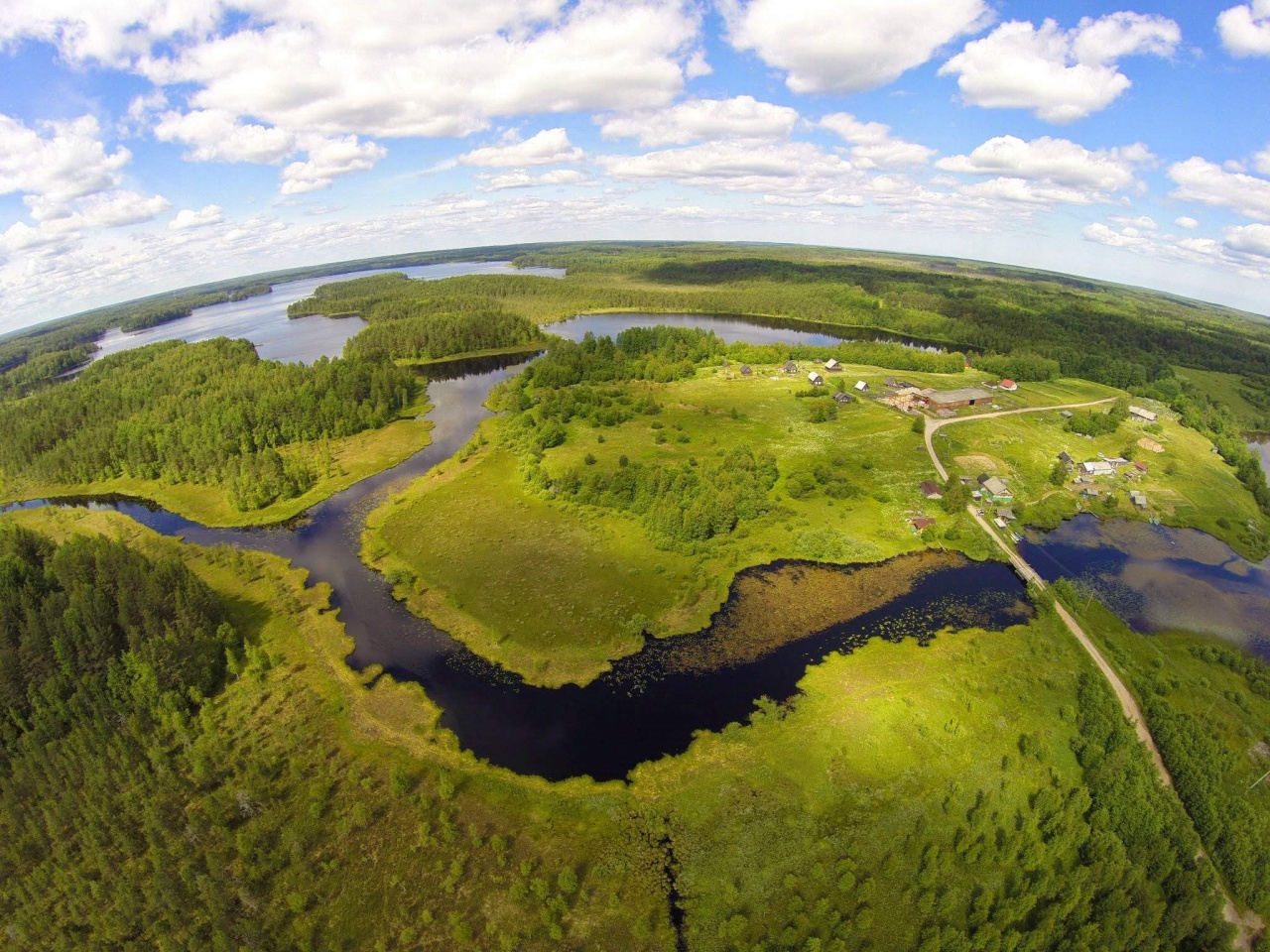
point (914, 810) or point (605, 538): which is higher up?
point (605, 538)

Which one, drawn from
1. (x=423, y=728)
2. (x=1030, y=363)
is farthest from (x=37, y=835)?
(x=1030, y=363)

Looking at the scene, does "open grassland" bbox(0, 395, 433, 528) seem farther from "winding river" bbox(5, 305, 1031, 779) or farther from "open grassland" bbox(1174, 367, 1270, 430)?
"open grassland" bbox(1174, 367, 1270, 430)

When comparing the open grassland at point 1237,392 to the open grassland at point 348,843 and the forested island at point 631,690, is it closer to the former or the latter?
the forested island at point 631,690

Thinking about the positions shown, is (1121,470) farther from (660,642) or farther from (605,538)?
(660,642)

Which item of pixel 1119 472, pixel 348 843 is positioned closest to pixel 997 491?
pixel 1119 472

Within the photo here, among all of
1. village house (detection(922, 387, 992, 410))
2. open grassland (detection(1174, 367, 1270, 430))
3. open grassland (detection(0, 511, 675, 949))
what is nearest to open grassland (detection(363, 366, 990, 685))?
open grassland (detection(0, 511, 675, 949))

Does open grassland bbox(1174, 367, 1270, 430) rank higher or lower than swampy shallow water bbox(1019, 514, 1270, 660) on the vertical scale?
higher

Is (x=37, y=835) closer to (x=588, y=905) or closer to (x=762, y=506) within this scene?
(x=588, y=905)
